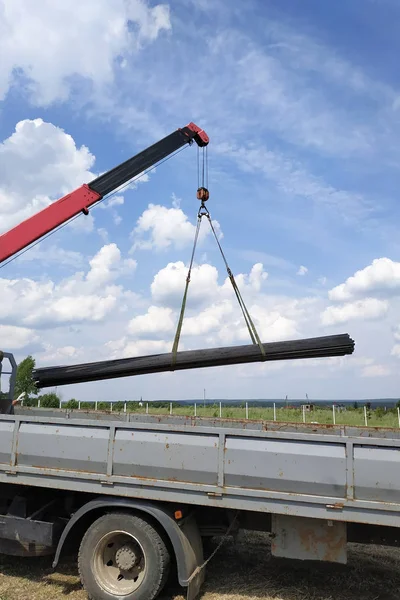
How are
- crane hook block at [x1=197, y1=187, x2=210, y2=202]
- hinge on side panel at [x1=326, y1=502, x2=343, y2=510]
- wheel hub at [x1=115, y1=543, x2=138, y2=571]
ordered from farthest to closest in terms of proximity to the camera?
crane hook block at [x1=197, y1=187, x2=210, y2=202]
wheel hub at [x1=115, y1=543, x2=138, y2=571]
hinge on side panel at [x1=326, y1=502, x2=343, y2=510]

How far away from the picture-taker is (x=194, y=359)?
24.2 feet

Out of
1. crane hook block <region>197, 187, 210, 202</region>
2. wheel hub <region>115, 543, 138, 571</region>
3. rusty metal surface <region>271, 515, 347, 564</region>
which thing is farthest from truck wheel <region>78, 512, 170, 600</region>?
crane hook block <region>197, 187, 210, 202</region>

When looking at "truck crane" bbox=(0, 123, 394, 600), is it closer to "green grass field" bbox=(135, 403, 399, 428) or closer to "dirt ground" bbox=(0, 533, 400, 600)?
"dirt ground" bbox=(0, 533, 400, 600)

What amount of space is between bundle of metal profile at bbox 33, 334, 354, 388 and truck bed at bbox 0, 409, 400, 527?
2578mm

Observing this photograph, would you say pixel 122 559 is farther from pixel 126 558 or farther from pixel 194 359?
pixel 194 359

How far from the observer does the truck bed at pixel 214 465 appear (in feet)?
13.2

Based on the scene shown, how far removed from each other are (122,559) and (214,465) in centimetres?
126

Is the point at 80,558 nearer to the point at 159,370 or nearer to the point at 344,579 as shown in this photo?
the point at 344,579

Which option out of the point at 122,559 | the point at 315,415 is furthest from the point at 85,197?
the point at 315,415

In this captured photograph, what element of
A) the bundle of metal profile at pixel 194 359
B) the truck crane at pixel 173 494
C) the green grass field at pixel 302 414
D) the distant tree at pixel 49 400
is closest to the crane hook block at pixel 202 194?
the bundle of metal profile at pixel 194 359

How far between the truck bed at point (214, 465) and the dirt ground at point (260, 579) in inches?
41.4

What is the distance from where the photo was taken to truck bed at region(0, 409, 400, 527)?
4.02m

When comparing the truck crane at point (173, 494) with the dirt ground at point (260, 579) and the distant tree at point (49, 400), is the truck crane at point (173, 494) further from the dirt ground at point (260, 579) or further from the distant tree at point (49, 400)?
the distant tree at point (49, 400)

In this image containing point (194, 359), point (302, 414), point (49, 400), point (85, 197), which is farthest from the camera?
point (49, 400)
